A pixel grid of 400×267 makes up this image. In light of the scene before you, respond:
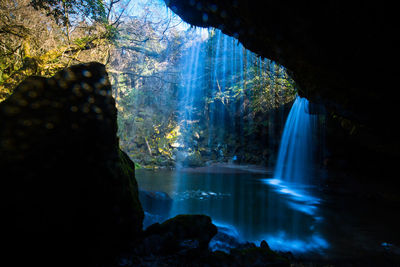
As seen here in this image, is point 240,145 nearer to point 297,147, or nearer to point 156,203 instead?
point 297,147

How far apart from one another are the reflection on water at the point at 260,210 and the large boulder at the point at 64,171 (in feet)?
10.5

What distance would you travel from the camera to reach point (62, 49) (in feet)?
A: 23.9

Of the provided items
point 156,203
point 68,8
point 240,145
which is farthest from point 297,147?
point 68,8

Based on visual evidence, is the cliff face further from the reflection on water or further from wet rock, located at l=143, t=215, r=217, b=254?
wet rock, located at l=143, t=215, r=217, b=254

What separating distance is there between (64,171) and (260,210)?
20.0 feet

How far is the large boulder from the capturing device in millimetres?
1807

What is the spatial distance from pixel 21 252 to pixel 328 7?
12.9 ft

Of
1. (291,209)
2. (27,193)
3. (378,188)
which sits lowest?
(291,209)

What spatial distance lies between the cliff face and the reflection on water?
294 cm

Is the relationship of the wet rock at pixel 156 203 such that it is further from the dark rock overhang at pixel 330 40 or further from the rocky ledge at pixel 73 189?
the dark rock overhang at pixel 330 40

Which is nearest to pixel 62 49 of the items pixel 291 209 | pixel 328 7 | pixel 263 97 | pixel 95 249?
pixel 95 249

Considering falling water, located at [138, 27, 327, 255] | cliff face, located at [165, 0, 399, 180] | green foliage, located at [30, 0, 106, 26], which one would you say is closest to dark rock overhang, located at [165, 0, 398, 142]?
cliff face, located at [165, 0, 399, 180]

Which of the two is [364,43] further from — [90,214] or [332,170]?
[332,170]

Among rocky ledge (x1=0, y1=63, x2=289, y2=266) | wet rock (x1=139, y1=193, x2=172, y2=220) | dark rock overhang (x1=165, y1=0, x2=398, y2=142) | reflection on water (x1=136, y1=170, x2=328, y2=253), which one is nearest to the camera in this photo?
rocky ledge (x1=0, y1=63, x2=289, y2=266)
